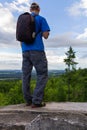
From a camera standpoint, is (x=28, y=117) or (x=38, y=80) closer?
(x=28, y=117)

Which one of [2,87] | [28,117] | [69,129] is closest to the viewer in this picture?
[69,129]

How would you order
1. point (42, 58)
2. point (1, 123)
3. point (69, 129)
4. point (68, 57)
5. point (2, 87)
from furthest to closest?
point (2, 87) < point (68, 57) < point (42, 58) < point (1, 123) < point (69, 129)

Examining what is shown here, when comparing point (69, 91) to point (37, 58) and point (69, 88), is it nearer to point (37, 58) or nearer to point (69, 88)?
point (69, 88)

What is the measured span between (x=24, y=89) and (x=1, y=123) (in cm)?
151

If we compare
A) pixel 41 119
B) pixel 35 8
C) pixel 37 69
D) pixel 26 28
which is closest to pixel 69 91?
pixel 37 69

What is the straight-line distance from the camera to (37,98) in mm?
7406

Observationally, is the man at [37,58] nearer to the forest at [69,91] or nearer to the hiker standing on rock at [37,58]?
the hiker standing on rock at [37,58]

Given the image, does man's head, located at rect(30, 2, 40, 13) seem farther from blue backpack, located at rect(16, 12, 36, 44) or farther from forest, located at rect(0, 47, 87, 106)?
forest, located at rect(0, 47, 87, 106)

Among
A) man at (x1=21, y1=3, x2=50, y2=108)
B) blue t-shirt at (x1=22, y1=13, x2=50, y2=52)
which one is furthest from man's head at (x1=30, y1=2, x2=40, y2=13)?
blue t-shirt at (x1=22, y1=13, x2=50, y2=52)

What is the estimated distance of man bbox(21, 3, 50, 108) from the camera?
24.0 feet

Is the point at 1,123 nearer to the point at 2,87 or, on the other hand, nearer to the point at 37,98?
the point at 37,98

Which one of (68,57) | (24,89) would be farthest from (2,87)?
(24,89)

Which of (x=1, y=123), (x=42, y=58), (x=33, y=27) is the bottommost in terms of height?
(x=1, y=123)

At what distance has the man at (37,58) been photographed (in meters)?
7.30
